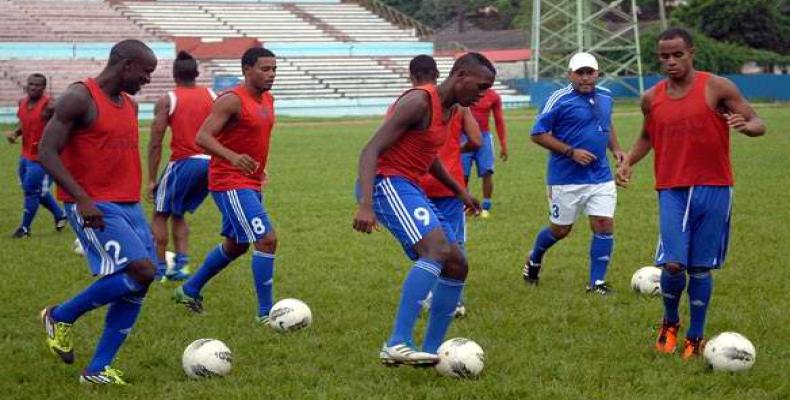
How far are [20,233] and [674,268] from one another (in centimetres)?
992

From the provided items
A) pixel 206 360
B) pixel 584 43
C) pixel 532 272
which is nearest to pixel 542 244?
pixel 532 272

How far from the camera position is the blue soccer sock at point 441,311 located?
7.36 meters

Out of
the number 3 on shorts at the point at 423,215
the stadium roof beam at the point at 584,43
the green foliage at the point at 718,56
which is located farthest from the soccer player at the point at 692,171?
the green foliage at the point at 718,56

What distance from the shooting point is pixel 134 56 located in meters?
7.19

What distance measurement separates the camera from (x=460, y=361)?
7074mm

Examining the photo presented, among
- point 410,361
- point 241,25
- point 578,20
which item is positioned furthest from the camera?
point 241,25

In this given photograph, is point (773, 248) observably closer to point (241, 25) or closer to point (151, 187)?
point (151, 187)

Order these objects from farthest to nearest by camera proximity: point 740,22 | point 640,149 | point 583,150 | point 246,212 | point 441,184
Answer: point 740,22 → point 583,150 → point 441,184 → point 246,212 → point 640,149

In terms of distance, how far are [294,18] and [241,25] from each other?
3.66 metres

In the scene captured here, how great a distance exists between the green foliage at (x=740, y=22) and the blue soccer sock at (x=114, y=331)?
6606 cm

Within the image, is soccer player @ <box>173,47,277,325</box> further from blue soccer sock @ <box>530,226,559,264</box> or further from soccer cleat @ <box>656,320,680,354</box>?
soccer cleat @ <box>656,320,680,354</box>

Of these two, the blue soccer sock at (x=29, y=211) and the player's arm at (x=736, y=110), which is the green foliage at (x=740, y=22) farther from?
the player's arm at (x=736, y=110)

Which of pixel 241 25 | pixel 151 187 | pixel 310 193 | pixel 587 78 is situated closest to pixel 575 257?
pixel 587 78

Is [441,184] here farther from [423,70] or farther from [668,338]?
[668,338]
